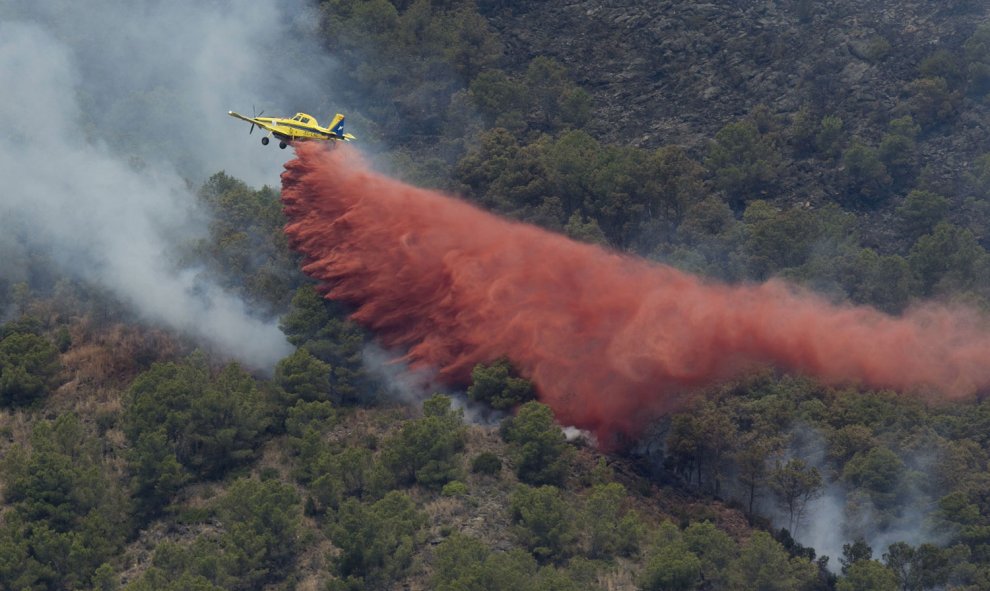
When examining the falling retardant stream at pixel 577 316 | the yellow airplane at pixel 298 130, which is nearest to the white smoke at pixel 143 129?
the falling retardant stream at pixel 577 316

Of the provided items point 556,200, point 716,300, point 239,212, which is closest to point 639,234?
point 556,200

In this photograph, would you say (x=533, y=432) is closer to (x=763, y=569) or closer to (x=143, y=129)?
(x=763, y=569)

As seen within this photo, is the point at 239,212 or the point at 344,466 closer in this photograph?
the point at 344,466

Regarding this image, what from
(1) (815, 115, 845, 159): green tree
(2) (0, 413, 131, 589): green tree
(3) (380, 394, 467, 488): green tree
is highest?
(1) (815, 115, 845, 159): green tree

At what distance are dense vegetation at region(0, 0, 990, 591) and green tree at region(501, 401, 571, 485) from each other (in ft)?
0.36

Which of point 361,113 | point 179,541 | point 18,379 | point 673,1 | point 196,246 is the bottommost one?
point 179,541

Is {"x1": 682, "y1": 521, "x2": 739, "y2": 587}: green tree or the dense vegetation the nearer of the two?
{"x1": 682, "y1": 521, "x2": 739, "y2": 587}: green tree

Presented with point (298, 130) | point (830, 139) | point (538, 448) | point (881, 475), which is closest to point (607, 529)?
point (538, 448)

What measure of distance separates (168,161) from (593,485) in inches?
1574

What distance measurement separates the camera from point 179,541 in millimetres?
76438

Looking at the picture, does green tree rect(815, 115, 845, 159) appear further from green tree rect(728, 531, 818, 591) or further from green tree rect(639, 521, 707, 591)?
green tree rect(639, 521, 707, 591)

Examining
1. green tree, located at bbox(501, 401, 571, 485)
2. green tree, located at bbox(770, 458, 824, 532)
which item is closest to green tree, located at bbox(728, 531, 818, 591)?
green tree, located at bbox(770, 458, 824, 532)

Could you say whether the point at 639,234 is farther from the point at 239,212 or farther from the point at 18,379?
the point at 18,379

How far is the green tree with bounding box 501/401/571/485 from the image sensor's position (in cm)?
7969
